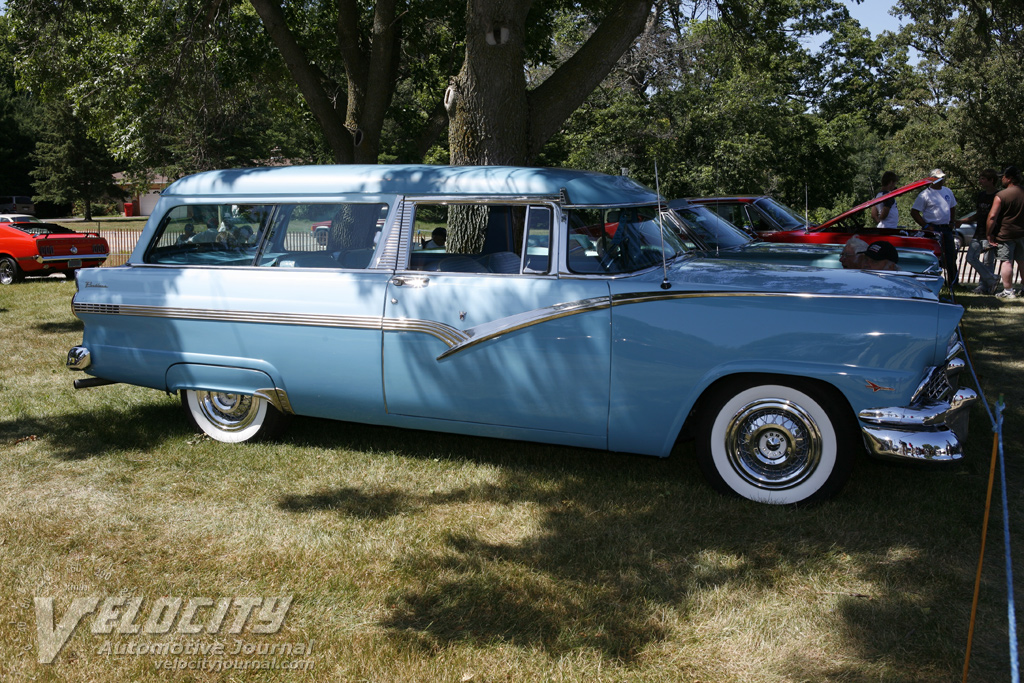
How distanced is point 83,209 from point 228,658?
194ft

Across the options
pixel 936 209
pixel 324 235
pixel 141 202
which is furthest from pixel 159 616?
pixel 141 202

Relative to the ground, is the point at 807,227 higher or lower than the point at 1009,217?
lower

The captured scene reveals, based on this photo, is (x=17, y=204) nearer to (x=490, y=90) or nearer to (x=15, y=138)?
(x=15, y=138)

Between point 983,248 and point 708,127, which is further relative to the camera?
point 708,127

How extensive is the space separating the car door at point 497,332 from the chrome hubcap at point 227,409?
1.25 meters

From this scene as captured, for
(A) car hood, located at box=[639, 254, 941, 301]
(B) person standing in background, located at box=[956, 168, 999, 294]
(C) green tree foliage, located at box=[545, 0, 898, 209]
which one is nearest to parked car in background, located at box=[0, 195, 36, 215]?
(C) green tree foliage, located at box=[545, 0, 898, 209]

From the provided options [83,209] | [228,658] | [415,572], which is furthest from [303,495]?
[83,209]

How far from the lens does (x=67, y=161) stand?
48906 mm

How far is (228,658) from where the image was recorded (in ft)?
10.9

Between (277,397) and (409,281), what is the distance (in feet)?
4.09

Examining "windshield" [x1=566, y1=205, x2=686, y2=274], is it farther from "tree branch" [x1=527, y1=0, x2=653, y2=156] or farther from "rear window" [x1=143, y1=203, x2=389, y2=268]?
"tree branch" [x1=527, y1=0, x2=653, y2=156]

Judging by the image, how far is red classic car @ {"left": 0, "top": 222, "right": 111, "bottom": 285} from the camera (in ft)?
54.5

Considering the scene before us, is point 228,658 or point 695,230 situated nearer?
point 228,658

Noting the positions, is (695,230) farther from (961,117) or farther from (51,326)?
(961,117)
